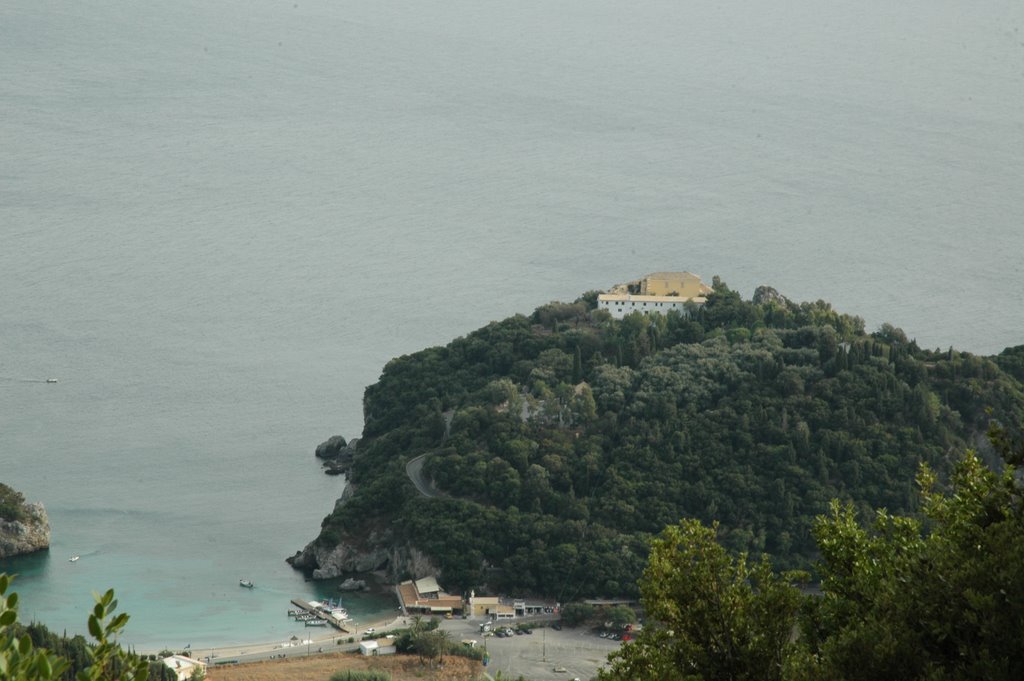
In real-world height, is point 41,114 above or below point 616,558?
above

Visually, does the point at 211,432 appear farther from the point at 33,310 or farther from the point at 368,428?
the point at 33,310

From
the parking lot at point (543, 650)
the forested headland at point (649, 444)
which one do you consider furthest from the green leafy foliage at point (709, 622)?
the forested headland at point (649, 444)

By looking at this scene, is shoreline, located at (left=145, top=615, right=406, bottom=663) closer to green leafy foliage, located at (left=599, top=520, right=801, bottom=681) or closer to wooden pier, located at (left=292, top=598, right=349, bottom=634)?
wooden pier, located at (left=292, top=598, right=349, bottom=634)

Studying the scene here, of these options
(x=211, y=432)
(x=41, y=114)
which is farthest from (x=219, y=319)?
(x=41, y=114)

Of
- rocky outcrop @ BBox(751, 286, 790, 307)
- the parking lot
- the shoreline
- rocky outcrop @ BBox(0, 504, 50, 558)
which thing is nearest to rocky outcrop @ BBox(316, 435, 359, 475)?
rocky outcrop @ BBox(0, 504, 50, 558)

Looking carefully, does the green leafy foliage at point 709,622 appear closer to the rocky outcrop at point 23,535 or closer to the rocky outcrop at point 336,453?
the rocky outcrop at point 23,535

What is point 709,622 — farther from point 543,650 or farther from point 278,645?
point 278,645

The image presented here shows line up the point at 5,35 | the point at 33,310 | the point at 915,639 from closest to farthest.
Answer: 1. the point at 915,639
2. the point at 33,310
3. the point at 5,35
